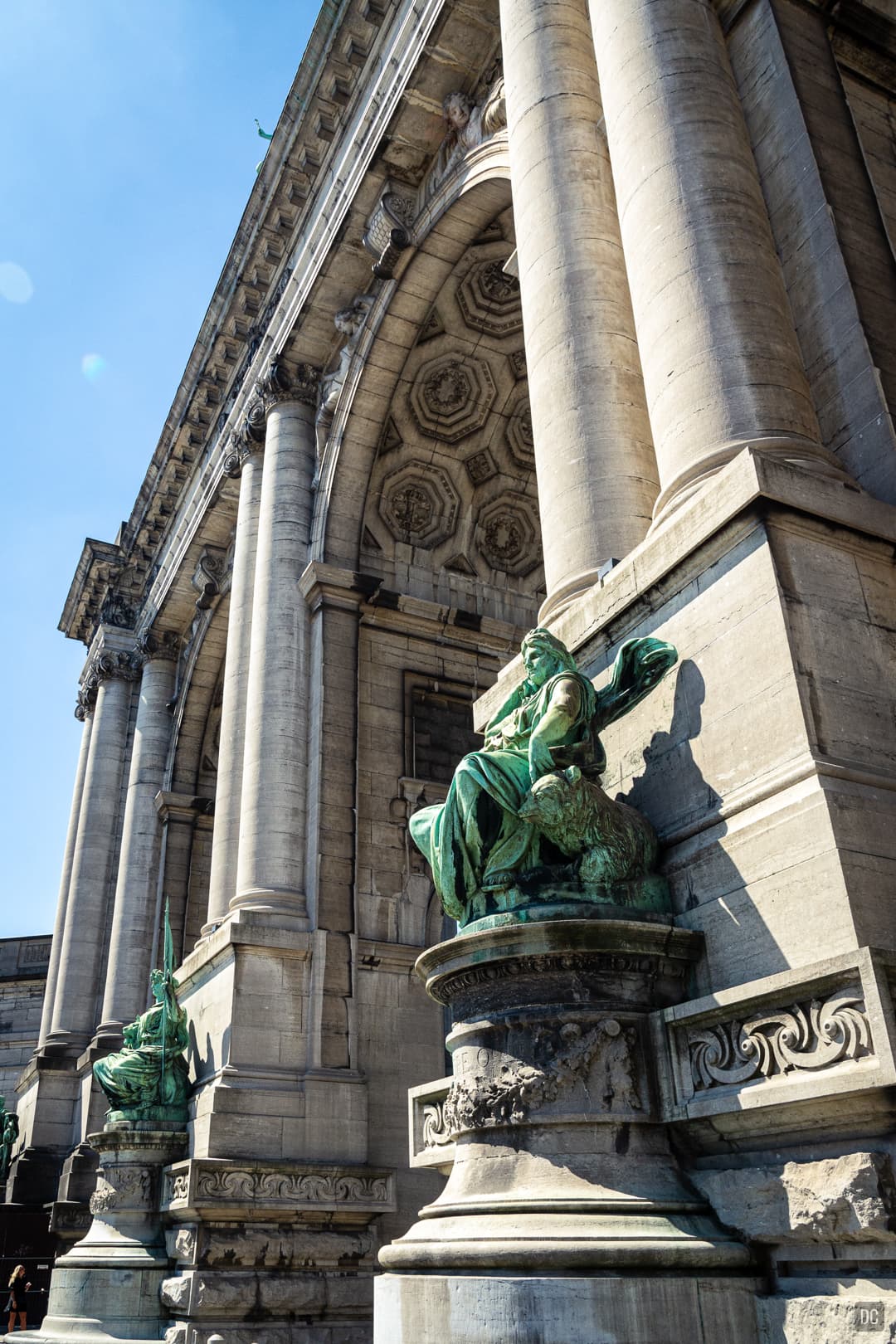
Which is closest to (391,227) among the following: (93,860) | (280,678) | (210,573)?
(280,678)

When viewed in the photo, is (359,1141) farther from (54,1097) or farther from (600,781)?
(54,1097)

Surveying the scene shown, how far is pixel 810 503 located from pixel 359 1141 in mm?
10321

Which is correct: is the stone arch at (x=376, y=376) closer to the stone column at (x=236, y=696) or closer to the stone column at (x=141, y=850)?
the stone column at (x=236, y=696)

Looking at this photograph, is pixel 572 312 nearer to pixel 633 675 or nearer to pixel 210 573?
pixel 633 675

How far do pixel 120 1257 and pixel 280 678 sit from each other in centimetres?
762

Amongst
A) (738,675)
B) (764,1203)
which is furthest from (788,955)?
(738,675)

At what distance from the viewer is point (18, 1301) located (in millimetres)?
17469

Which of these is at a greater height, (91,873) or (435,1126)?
(91,873)

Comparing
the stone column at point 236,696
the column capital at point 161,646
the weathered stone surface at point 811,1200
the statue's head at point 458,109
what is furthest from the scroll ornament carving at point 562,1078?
the column capital at point 161,646

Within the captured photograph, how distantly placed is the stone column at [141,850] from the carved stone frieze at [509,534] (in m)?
9.93

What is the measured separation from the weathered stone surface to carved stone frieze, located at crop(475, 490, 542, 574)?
A: 15492 millimetres

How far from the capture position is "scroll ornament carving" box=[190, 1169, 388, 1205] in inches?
476

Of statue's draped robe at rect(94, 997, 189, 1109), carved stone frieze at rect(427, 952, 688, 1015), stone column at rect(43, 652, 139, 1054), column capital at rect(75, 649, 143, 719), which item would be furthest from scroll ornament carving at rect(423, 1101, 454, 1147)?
column capital at rect(75, 649, 143, 719)

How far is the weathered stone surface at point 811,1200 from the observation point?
13.5 ft
